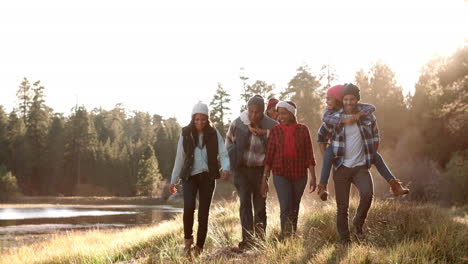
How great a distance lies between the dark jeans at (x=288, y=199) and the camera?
6.25m

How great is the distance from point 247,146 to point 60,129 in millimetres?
65431

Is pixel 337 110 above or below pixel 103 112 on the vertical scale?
below

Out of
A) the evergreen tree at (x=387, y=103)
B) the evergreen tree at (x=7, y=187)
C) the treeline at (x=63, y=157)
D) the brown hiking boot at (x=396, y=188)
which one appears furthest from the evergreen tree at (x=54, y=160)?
the brown hiking boot at (x=396, y=188)

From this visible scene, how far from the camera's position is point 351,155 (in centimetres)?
568

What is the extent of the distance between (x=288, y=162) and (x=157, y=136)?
70.2m

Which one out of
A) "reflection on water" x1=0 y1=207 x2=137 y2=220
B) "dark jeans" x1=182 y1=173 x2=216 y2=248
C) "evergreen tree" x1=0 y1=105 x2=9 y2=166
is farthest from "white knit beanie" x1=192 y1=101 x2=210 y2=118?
"evergreen tree" x1=0 y1=105 x2=9 y2=166

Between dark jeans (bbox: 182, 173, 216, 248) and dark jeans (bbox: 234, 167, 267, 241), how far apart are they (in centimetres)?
44

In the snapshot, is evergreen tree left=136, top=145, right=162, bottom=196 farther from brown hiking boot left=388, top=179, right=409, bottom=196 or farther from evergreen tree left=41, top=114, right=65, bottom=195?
brown hiking boot left=388, top=179, right=409, bottom=196

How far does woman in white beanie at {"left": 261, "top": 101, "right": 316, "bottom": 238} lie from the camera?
6274 millimetres

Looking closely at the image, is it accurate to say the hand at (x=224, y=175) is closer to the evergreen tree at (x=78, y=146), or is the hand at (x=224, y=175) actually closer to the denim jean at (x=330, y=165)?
the denim jean at (x=330, y=165)

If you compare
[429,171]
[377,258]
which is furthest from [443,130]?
[377,258]

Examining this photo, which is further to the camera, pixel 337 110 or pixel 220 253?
pixel 220 253

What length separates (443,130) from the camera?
28922 mm

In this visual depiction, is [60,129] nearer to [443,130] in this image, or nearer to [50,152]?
[50,152]
